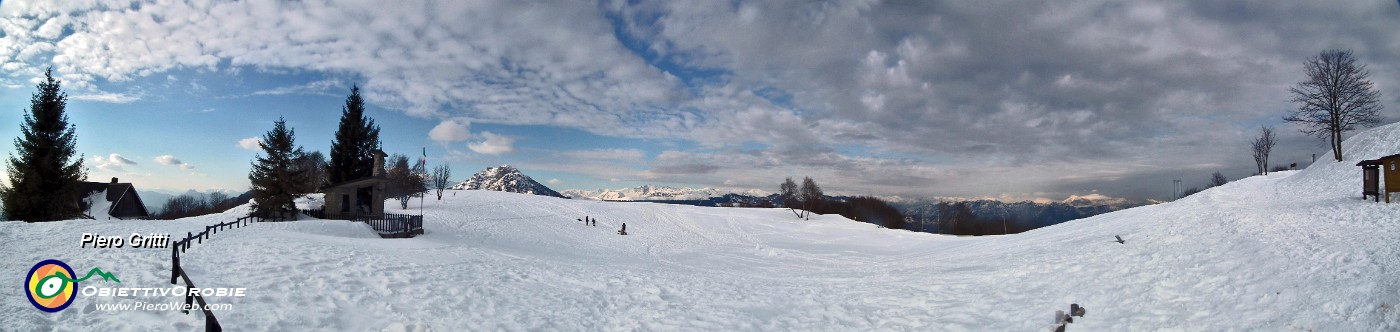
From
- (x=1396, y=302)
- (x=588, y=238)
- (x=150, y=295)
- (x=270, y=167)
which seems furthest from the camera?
(x=588, y=238)

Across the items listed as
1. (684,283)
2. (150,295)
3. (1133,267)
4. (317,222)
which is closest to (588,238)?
(317,222)

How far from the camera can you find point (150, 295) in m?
9.30

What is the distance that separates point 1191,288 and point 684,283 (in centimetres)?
1187

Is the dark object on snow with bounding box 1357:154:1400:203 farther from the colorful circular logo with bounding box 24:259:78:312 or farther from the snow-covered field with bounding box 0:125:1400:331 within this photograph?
the colorful circular logo with bounding box 24:259:78:312

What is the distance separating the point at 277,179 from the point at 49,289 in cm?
2868

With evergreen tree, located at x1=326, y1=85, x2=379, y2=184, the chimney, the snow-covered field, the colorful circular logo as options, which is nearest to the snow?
evergreen tree, located at x1=326, y1=85, x2=379, y2=184

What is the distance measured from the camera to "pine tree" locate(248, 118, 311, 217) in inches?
1278

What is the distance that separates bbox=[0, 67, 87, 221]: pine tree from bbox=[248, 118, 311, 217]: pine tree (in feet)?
26.0

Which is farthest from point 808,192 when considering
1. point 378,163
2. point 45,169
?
point 45,169

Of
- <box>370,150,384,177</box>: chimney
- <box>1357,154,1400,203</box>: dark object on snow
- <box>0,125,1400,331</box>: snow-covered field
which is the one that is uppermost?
<box>370,150,384,177</box>: chimney

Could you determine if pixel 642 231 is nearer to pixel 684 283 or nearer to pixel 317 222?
pixel 317 222

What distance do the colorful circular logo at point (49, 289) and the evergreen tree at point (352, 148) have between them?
154 ft

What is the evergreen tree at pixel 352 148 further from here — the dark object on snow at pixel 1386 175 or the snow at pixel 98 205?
the dark object on snow at pixel 1386 175

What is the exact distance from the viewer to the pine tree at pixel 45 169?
27844mm
